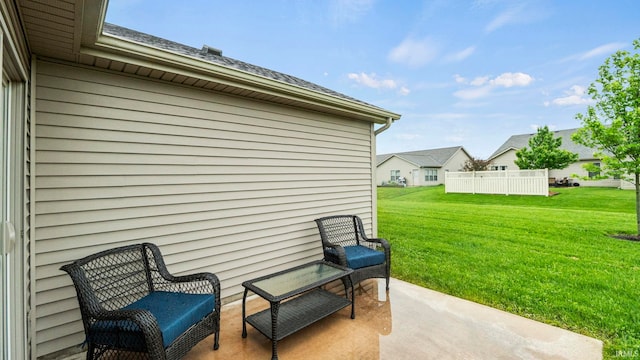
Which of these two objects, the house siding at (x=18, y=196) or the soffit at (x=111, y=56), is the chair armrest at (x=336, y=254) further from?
the house siding at (x=18, y=196)

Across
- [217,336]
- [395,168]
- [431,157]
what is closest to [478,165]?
[431,157]

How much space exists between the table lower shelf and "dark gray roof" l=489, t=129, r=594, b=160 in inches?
989

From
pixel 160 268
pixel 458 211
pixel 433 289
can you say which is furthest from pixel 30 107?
pixel 458 211

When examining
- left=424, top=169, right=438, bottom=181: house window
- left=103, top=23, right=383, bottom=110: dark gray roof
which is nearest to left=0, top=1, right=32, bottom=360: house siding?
left=103, top=23, right=383, bottom=110: dark gray roof

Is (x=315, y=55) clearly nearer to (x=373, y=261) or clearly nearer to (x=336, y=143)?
(x=336, y=143)

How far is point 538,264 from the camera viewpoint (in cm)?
446

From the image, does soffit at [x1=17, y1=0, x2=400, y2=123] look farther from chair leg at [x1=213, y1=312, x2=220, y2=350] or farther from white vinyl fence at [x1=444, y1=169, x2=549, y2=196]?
white vinyl fence at [x1=444, y1=169, x2=549, y2=196]

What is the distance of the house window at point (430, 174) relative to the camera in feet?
79.6

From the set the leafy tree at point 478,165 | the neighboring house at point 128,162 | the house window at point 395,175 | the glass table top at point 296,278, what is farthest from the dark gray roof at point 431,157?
the glass table top at point 296,278

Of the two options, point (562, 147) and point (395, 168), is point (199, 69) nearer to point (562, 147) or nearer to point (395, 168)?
point (395, 168)

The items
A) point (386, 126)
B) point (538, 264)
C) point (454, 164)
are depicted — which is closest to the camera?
point (538, 264)

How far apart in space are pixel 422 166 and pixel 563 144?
10369mm

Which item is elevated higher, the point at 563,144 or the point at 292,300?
the point at 563,144

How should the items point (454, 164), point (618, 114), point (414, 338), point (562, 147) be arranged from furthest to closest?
point (454, 164) < point (562, 147) < point (618, 114) < point (414, 338)
